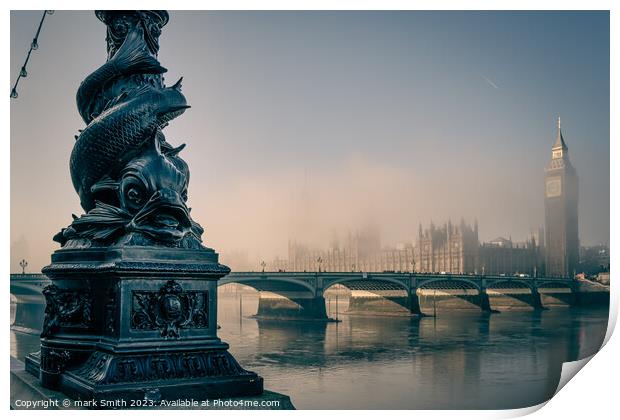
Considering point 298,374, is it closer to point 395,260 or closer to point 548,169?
point 548,169

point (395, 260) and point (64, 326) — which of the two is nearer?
point (64, 326)

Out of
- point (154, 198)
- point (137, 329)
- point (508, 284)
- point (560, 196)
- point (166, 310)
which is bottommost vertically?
point (508, 284)

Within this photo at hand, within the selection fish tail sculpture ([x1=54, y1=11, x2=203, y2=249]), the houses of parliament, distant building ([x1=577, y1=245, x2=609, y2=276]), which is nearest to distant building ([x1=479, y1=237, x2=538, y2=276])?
the houses of parliament

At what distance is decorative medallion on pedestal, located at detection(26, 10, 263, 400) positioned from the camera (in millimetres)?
4062

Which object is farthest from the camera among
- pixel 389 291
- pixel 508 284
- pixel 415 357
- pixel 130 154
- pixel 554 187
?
pixel 389 291

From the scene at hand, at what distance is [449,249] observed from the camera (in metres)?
31.3

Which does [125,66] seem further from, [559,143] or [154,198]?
[559,143]

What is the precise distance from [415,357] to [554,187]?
8.33m

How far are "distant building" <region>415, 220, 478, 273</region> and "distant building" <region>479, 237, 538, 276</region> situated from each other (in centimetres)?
62

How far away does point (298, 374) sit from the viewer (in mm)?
13164

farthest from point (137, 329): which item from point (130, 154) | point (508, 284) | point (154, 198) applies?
point (508, 284)
